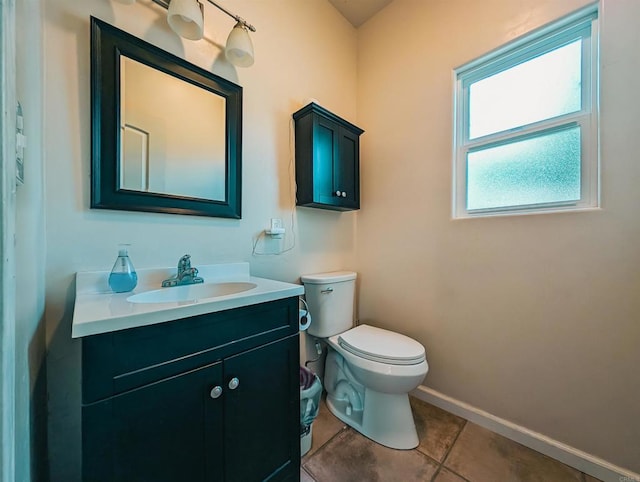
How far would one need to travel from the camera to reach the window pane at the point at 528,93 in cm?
120

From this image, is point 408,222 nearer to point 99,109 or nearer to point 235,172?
point 235,172

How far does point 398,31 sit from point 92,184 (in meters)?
2.05

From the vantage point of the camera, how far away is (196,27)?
41.4 inches

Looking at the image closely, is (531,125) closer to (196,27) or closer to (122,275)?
(196,27)

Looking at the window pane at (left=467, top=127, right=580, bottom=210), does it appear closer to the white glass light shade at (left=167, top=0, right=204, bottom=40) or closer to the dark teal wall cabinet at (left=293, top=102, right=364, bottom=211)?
the dark teal wall cabinet at (left=293, top=102, right=364, bottom=211)

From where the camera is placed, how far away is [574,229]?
1.13 meters

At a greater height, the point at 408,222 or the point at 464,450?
the point at 408,222

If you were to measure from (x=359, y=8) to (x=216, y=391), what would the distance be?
250cm

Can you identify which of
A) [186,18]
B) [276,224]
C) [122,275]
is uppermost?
[186,18]

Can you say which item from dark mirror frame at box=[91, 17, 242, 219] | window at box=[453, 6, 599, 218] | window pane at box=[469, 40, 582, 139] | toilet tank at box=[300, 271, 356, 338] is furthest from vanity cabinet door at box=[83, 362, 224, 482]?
window pane at box=[469, 40, 582, 139]

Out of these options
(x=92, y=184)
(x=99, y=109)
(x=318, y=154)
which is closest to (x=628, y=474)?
(x=318, y=154)

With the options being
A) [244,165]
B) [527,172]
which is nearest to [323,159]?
[244,165]

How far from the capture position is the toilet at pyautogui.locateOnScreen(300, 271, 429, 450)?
1.21m

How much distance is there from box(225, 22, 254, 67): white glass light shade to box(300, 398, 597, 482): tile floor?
1.96 m
